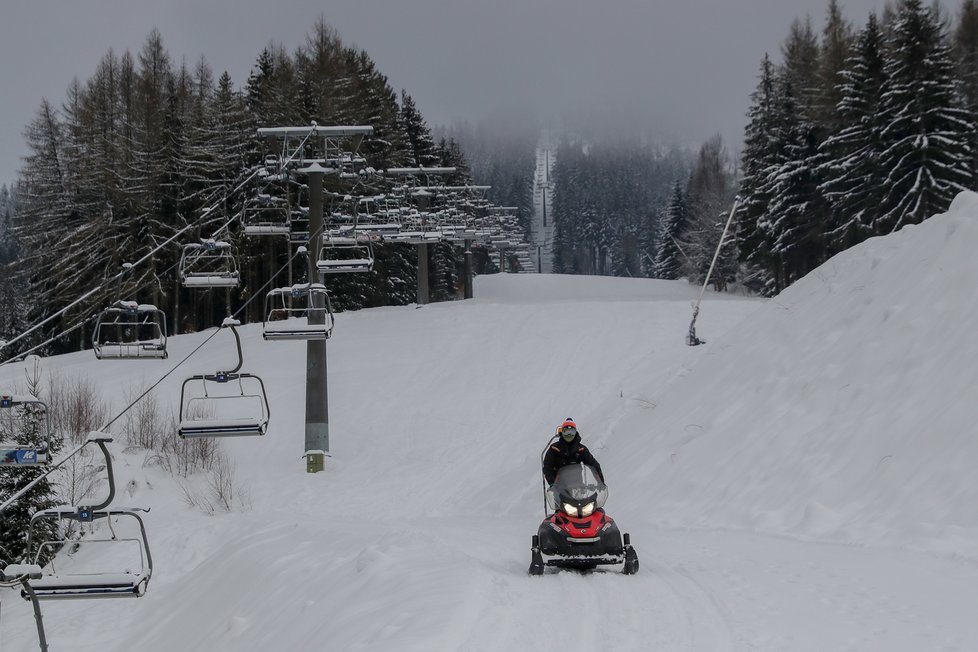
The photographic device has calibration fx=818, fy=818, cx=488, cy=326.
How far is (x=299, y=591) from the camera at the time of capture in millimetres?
9945

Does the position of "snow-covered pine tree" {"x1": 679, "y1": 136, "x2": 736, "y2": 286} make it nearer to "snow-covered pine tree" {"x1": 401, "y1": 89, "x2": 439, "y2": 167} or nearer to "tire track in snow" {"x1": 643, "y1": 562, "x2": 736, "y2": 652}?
"snow-covered pine tree" {"x1": 401, "y1": 89, "x2": 439, "y2": 167}

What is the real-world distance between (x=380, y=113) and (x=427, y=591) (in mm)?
42598

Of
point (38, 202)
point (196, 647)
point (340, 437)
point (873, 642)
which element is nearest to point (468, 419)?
point (340, 437)

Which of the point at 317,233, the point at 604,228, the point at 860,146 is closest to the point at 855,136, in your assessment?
the point at 860,146

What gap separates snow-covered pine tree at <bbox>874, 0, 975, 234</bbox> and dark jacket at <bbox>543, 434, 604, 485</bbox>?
86.6ft

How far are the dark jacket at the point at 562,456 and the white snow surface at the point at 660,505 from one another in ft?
3.95

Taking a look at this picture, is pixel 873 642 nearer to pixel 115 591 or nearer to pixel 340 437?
pixel 115 591

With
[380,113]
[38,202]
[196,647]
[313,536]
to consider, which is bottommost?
[196,647]

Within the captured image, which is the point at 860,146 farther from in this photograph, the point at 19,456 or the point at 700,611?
the point at 19,456

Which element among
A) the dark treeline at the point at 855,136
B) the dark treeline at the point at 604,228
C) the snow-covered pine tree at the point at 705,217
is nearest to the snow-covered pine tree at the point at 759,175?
the dark treeline at the point at 855,136

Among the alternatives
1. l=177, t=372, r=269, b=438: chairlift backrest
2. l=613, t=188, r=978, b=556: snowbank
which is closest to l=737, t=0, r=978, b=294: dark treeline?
l=613, t=188, r=978, b=556: snowbank

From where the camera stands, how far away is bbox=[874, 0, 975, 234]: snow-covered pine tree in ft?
103

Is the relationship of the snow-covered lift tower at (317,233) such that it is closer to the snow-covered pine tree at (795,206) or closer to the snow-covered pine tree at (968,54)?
the snow-covered pine tree at (795,206)

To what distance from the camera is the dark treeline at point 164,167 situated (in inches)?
1521
